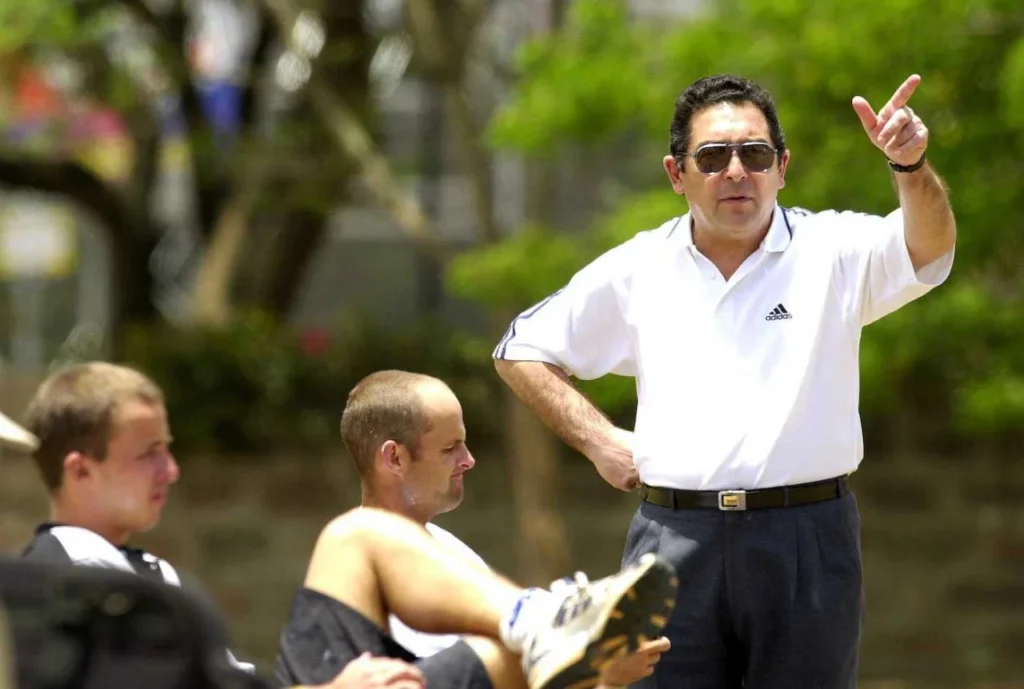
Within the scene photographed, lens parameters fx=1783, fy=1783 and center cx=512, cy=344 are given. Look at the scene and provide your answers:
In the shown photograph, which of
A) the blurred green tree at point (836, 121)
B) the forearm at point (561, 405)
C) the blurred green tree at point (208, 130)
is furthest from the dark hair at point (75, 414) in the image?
the blurred green tree at point (208, 130)

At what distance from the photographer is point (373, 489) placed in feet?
12.0

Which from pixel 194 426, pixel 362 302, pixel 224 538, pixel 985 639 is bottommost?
pixel 985 639

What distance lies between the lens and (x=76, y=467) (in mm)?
3893

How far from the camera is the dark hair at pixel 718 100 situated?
13.4ft

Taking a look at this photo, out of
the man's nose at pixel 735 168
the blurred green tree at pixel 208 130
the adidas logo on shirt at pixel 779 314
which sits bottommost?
the adidas logo on shirt at pixel 779 314

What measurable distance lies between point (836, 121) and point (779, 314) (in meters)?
3.62

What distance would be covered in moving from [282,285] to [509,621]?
7823 millimetres

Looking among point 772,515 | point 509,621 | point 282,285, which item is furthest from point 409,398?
point 282,285

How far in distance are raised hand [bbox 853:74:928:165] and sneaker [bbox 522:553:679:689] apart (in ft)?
3.60

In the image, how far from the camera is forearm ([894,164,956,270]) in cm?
381

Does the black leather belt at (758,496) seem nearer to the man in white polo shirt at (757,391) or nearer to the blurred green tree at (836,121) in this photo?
the man in white polo shirt at (757,391)

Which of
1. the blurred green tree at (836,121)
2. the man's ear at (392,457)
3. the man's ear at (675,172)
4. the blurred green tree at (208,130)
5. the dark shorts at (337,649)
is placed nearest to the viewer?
the dark shorts at (337,649)

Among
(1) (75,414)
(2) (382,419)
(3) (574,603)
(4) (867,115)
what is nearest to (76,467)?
(1) (75,414)

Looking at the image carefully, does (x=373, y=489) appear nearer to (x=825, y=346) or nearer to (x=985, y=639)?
(x=825, y=346)
